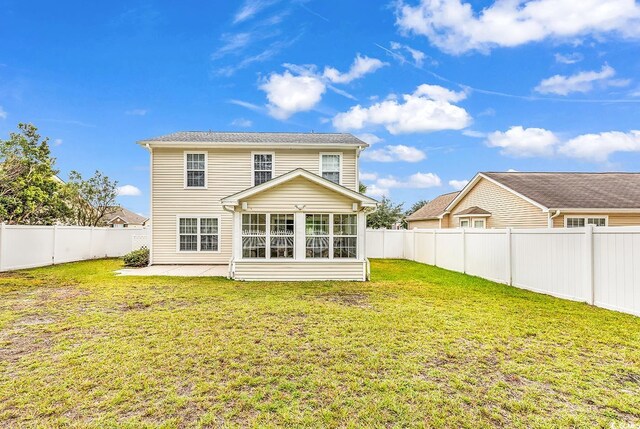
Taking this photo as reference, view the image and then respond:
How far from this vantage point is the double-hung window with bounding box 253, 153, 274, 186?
1538 cm

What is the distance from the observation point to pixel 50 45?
16.3 meters

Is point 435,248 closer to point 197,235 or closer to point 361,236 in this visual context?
point 361,236

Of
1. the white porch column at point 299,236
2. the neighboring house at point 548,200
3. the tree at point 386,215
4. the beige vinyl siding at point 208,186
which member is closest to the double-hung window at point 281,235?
the white porch column at point 299,236

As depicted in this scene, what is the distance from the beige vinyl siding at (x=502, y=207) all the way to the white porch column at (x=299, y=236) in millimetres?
10782

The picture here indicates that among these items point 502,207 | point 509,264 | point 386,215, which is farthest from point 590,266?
point 386,215

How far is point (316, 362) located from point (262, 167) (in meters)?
12.1

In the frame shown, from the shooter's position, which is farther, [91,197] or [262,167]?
[91,197]

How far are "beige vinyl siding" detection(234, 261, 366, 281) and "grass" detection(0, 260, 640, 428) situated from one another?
261 centimetres

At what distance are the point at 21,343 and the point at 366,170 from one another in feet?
82.4

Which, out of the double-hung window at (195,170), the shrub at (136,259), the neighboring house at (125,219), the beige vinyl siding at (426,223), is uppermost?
the double-hung window at (195,170)

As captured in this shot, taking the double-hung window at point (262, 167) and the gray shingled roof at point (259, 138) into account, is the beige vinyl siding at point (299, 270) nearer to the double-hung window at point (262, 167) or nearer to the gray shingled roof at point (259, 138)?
the double-hung window at point (262, 167)

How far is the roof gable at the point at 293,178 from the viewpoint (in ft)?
34.9

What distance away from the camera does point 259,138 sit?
1625 centimetres

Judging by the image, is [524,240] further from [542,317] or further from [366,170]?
[366,170]
